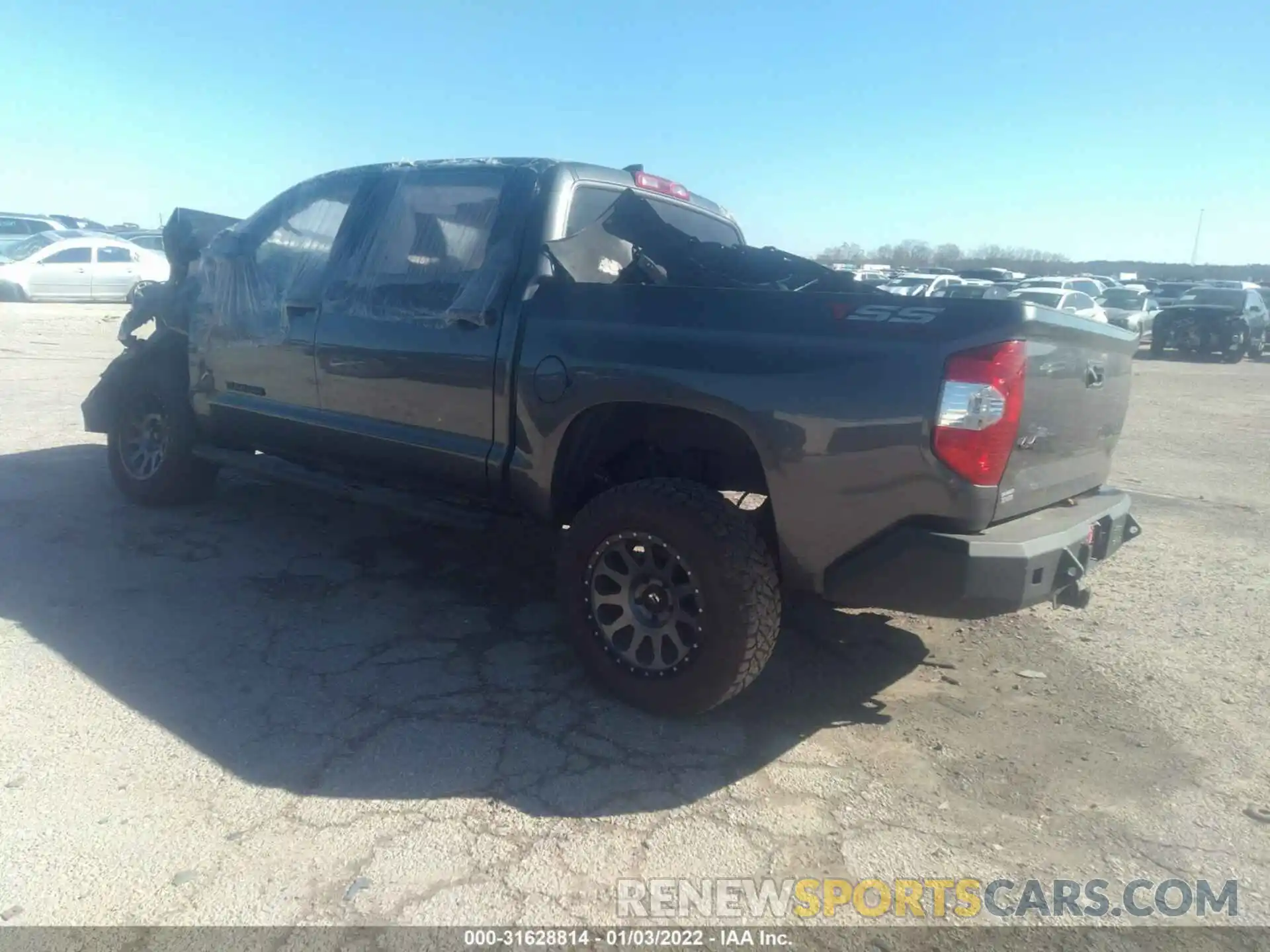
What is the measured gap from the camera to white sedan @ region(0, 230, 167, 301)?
71.1 ft

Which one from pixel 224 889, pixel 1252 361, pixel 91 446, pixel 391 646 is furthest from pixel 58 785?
pixel 1252 361

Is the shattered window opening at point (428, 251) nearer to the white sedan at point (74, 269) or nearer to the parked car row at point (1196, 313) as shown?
the parked car row at point (1196, 313)

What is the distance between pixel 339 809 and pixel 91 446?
6048 mm

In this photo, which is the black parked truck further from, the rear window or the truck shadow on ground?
the truck shadow on ground

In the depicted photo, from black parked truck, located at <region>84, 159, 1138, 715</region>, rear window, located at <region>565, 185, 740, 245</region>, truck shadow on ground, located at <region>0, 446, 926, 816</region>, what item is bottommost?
truck shadow on ground, located at <region>0, 446, 926, 816</region>

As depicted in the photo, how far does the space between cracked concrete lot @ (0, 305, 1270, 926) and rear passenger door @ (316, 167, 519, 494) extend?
867 mm

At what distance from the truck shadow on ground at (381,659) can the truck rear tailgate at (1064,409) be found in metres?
1.09

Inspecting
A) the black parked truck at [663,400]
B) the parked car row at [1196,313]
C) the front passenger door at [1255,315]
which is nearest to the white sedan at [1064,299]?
the parked car row at [1196,313]

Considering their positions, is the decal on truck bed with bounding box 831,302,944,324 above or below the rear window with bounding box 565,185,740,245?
below

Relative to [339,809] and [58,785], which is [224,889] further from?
[58,785]

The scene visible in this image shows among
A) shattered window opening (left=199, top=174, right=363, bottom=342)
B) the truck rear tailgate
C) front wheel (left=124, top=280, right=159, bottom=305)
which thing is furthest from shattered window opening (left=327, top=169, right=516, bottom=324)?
the truck rear tailgate

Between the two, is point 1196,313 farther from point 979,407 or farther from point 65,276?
point 65,276

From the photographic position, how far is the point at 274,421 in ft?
16.6

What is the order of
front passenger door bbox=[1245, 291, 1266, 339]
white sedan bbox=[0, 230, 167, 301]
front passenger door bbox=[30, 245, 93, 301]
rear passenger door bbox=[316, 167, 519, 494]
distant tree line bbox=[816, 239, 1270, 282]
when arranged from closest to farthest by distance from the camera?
Result: rear passenger door bbox=[316, 167, 519, 494] → white sedan bbox=[0, 230, 167, 301] → front passenger door bbox=[30, 245, 93, 301] → front passenger door bbox=[1245, 291, 1266, 339] → distant tree line bbox=[816, 239, 1270, 282]
